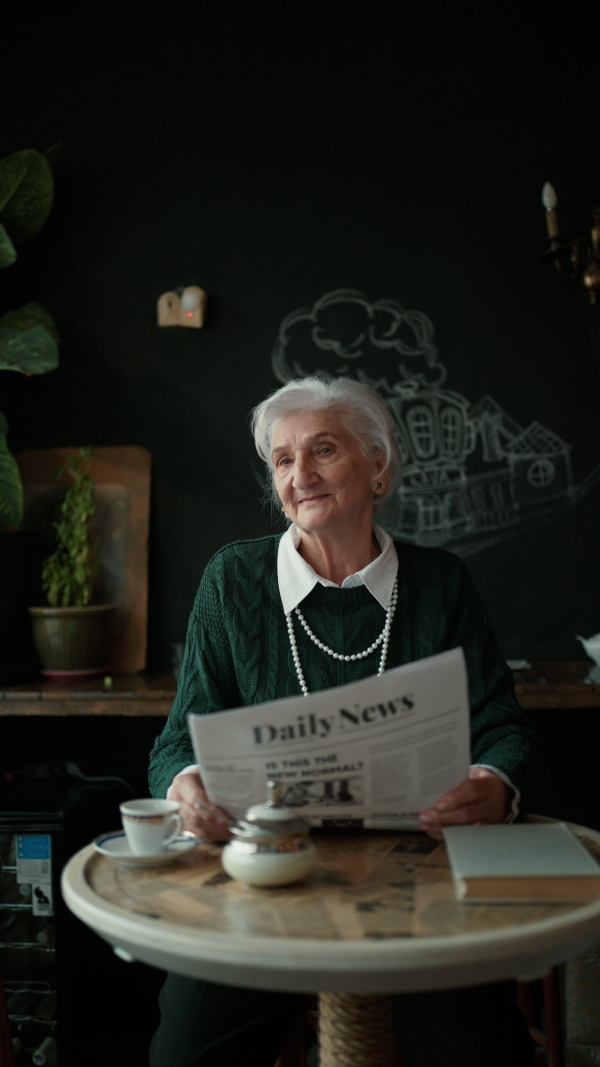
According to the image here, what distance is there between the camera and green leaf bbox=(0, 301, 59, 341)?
119 inches

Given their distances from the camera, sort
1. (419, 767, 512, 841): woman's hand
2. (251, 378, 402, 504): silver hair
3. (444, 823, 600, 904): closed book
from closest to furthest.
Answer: (444, 823, 600, 904): closed book, (419, 767, 512, 841): woman's hand, (251, 378, 402, 504): silver hair

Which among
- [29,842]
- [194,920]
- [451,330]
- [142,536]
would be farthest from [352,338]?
[194,920]

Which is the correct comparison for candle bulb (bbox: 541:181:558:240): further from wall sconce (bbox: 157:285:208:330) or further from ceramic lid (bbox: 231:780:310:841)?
ceramic lid (bbox: 231:780:310:841)

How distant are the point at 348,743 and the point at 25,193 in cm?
238

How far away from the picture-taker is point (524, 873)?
45.3 inches

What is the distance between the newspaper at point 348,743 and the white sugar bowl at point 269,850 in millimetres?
72

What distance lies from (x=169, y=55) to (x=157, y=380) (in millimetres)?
1114

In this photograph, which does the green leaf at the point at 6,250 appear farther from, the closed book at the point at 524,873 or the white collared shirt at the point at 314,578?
the closed book at the point at 524,873

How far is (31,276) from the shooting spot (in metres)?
3.26

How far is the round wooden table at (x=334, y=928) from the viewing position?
3.34 feet

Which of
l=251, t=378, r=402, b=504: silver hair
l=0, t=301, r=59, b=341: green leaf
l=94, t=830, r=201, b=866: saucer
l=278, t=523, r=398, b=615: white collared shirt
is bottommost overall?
l=94, t=830, r=201, b=866: saucer

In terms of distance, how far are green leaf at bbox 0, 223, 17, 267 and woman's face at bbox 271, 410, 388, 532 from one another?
1314 millimetres

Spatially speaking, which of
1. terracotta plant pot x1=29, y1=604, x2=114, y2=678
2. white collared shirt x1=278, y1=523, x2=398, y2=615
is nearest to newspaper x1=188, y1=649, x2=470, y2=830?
white collared shirt x1=278, y1=523, x2=398, y2=615

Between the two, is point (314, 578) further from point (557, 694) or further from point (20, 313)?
point (20, 313)
